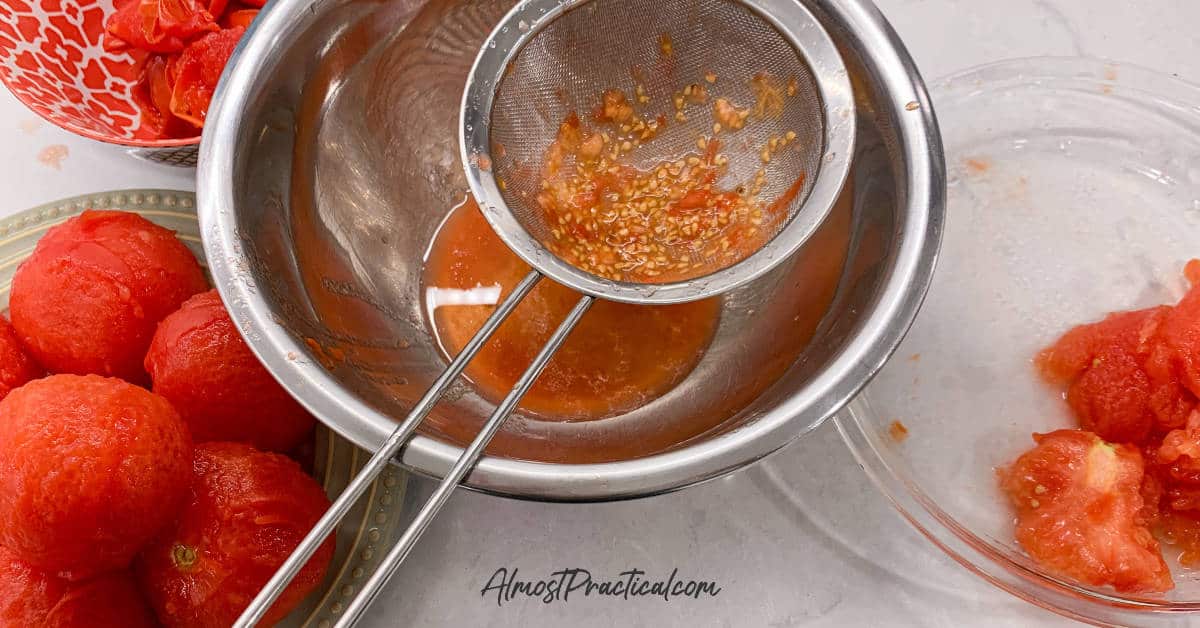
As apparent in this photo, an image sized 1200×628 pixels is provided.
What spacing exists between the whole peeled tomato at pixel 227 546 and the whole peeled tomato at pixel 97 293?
24cm

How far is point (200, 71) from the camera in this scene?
146 centimetres

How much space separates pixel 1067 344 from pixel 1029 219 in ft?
0.85

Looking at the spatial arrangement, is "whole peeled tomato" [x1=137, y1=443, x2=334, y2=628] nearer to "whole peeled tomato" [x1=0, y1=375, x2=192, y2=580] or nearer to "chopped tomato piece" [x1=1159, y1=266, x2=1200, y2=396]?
"whole peeled tomato" [x1=0, y1=375, x2=192, y2=580]

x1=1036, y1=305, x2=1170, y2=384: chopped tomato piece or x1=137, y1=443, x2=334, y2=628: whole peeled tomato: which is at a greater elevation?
x1=1036, y1=305, x2=1170, y2=384: chopped tomato piece

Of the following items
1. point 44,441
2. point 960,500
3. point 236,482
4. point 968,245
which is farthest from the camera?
point 968,245

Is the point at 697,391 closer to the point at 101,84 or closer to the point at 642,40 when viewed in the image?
the point at 642,40

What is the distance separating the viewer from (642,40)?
135cm

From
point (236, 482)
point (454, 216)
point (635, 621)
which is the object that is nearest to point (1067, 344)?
point (635, 621)

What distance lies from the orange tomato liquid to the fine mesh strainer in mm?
159

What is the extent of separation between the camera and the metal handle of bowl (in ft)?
2.77

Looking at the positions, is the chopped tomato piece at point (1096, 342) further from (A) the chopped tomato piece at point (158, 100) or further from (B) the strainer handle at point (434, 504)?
(A) the chopped tomato piece at point (158, 100)

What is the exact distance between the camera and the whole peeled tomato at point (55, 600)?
3.34ft

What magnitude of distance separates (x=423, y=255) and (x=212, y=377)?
0.43m

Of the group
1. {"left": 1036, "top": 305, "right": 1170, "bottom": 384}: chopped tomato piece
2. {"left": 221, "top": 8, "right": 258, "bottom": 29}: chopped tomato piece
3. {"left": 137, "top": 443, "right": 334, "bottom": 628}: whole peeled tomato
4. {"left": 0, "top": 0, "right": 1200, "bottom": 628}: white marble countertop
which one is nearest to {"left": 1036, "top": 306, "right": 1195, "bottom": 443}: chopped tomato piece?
{"left": 1036, "top": 305, "right": 1170, "bottom": 384}: chopped tomato piece
